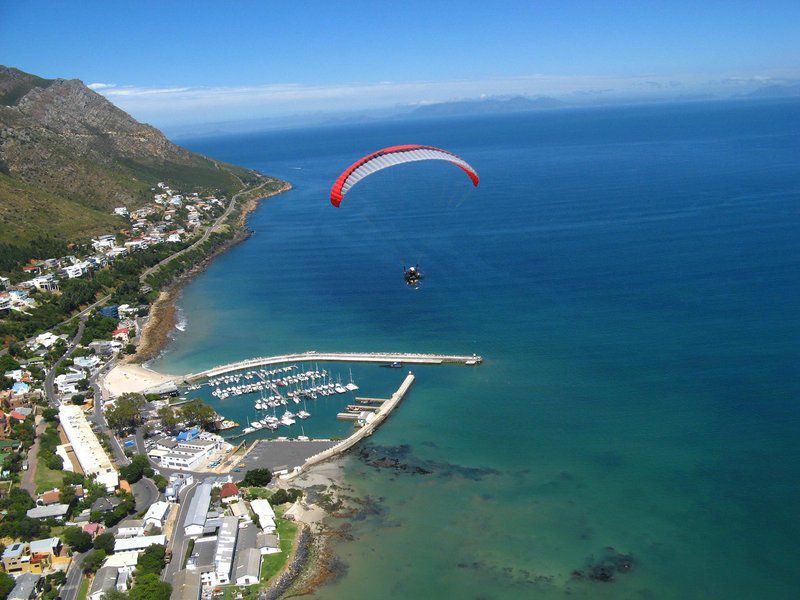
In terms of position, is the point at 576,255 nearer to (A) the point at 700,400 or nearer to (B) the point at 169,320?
(A) the point at 700,400

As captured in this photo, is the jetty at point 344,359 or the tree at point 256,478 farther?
the jetty at point 344,359

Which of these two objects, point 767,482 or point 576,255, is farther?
point 576,255

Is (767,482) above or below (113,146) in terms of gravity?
below

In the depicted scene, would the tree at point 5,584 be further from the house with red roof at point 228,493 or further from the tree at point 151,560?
the house with red roof at point 228,493

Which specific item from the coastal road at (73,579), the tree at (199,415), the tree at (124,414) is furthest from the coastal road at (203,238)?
the coastal road at (73,579)

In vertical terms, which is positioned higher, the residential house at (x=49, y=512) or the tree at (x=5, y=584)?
the tree at (x=5, y=584)

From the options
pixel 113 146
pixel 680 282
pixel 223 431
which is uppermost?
pixel 113 146

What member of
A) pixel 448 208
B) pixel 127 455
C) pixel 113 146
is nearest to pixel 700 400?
pixel 127 455

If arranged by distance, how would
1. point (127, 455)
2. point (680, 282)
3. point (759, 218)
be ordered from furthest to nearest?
point (759, 218)
point (680, 282)
point (127, 455)

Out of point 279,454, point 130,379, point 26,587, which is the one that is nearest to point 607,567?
point 279,454
